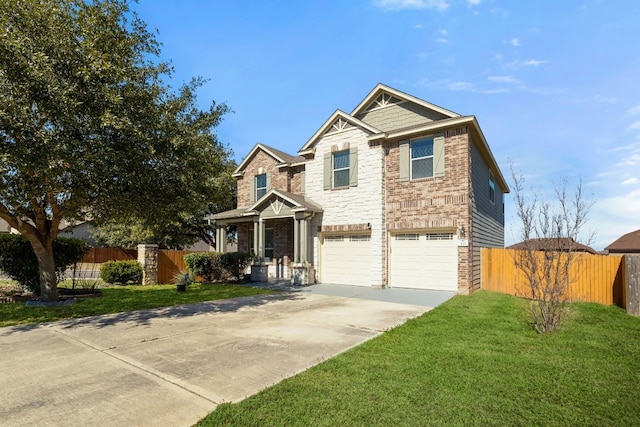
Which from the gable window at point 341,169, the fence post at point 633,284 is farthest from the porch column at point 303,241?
the fence post at point 633,284

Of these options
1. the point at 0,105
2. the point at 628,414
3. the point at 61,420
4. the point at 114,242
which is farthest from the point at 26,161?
the point at 114,242

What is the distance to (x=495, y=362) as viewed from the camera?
16.7 feet

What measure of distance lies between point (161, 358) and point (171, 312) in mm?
4272

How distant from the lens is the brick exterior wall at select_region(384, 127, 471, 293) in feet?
42.0

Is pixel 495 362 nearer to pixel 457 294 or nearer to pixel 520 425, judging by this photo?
pixel 520 425

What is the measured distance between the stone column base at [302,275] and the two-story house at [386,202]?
0.17 ft

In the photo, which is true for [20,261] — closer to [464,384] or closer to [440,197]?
[464,384]

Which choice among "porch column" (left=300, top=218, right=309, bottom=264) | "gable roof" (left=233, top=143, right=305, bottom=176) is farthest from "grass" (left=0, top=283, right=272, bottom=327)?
"gable roof" (left=233, top=143, right=305, bottom=176)

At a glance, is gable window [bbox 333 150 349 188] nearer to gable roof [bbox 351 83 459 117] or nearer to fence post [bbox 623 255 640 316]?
gable roof [bbox 351 83 459 117]

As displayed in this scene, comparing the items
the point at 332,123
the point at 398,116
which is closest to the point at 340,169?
the point at 332,123

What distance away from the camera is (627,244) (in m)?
28.0

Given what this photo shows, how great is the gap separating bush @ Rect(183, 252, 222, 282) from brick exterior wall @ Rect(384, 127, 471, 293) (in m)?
8.89

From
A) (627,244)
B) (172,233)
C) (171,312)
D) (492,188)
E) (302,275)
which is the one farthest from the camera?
(172,233)

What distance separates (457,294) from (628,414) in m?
8.98
